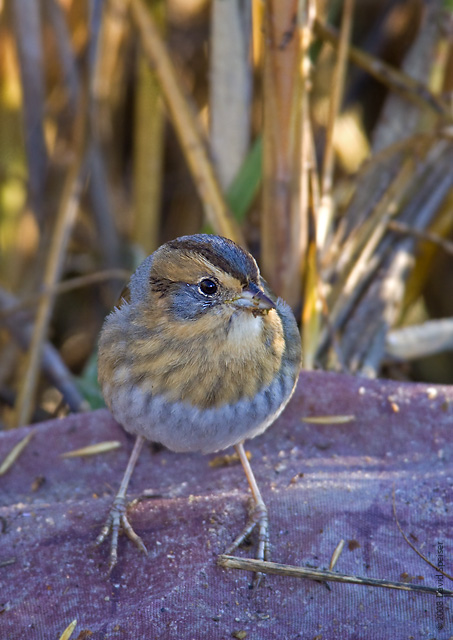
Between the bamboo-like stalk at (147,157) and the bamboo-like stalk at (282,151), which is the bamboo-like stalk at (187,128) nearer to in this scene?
the bamboo-like stalk at (282,151)

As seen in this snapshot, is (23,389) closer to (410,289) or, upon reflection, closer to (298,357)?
(298,357)

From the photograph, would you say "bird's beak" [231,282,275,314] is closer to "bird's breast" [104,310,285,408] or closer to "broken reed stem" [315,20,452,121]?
"bird's breast" [104,310,285,408]

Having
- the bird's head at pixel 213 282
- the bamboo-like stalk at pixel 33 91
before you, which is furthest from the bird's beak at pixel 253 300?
the bamboo-like stalk at pixel 33 91

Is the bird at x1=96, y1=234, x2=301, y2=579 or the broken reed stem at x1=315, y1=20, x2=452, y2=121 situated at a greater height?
the broken reed stem at x1=315, y1=20, x2=452, y2=121

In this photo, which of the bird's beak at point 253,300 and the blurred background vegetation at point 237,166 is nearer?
the bird's beak at point 253,300

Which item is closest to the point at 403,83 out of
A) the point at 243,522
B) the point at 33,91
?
the point at 33,91

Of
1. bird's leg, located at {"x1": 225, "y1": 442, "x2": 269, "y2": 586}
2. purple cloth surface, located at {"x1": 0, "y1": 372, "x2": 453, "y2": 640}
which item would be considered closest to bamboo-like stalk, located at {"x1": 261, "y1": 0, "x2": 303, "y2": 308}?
purple cloth surface, located at {"x1": 0, "y1": 372, "x2": 453, "y2": 640}
